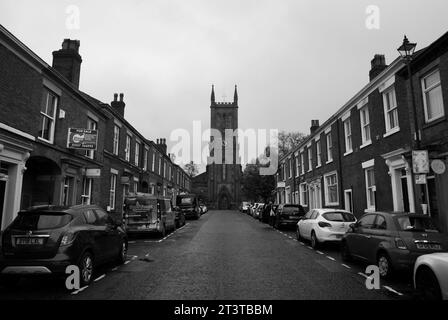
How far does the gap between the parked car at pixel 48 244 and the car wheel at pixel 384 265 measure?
6.49 metres

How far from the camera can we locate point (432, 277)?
5266 millimetres

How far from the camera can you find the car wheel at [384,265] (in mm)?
7450

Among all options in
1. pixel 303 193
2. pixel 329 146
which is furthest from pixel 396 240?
pixel 303 193

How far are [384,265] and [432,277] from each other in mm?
2520

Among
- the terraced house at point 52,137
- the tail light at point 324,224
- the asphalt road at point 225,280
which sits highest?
the terraced house at point 52,137

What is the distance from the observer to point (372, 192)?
1719 cm

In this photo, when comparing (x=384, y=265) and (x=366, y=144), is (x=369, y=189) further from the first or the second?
(x=384, y=265)

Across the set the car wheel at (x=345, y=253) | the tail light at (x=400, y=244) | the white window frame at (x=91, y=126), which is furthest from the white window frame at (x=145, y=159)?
the tail light at (x=400, y=244)

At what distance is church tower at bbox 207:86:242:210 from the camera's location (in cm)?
8488

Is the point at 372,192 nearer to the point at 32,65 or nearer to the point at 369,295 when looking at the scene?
the point at 369,295

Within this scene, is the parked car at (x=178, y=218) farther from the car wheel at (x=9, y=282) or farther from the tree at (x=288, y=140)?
the tree at (x=288, y=140)
